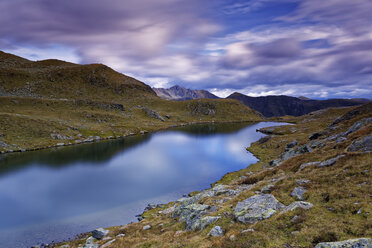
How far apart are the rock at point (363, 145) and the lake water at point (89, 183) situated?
103ft

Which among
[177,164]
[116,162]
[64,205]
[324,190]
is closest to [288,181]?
[324,190]

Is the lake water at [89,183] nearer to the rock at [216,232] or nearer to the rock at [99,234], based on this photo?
the rock at [99,234]

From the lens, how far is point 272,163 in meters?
54.9

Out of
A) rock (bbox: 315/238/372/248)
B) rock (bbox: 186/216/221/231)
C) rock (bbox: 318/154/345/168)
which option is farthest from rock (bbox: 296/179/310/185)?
rock (bbox: 315/238/372/248)

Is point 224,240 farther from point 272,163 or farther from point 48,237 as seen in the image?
point 272,163

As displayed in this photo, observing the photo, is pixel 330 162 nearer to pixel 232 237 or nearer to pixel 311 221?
pixel 311 221

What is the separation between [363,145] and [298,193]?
1528 centimetres

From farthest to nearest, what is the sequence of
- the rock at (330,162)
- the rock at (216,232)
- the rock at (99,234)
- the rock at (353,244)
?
the rock at (330,162), the rock at (99,234), the rock at (216,232), the rock at (353,244)

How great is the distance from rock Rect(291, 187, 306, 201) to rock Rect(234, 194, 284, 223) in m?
2.16

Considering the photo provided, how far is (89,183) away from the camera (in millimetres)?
51312

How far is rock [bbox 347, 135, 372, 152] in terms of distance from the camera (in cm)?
2703

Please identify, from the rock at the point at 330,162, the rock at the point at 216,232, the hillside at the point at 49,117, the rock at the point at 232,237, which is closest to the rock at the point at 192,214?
the rock at the point at 216,232

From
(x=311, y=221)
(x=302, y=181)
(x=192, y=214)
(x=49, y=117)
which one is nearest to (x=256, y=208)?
(x=311, y=221)

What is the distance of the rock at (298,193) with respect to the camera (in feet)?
65.1
